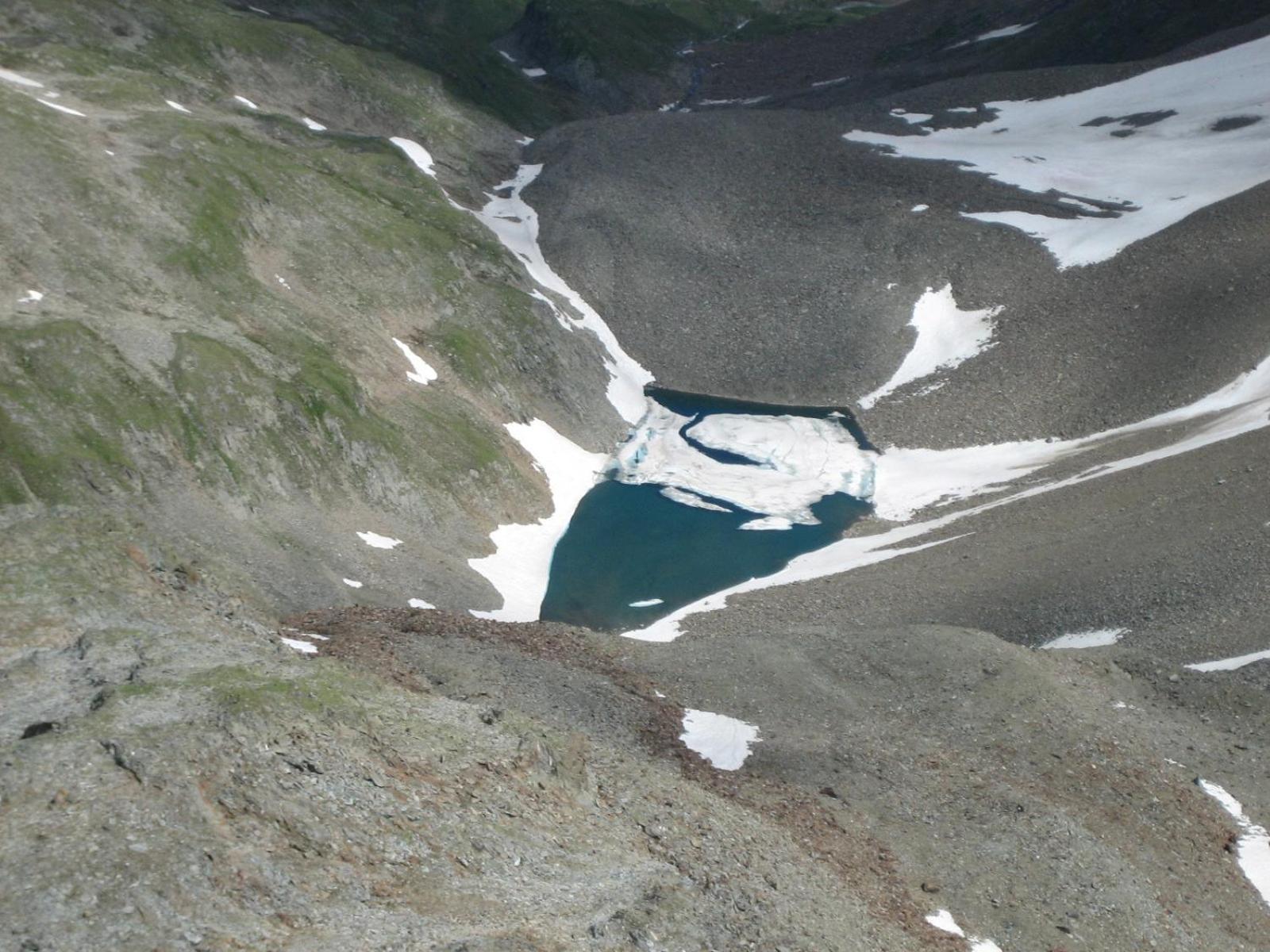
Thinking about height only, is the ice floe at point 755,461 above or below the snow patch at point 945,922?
below

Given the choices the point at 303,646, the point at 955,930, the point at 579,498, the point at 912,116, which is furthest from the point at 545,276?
the point at 955,930

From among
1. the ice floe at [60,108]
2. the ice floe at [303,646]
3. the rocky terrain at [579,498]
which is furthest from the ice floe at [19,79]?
the ice floe at [303,646]

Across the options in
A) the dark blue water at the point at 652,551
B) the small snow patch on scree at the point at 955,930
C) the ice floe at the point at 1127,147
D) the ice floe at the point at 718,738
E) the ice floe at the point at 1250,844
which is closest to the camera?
the small snow patch on scree at the point at 955,930

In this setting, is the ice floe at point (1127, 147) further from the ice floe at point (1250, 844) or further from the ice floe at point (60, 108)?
the ice floe at point (60, 108)

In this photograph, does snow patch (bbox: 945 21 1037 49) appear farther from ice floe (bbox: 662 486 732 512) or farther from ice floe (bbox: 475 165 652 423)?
ice floe (bbox: 662 486 732 512)

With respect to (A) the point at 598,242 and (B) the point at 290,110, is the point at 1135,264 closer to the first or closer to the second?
(A) the point at 598,242

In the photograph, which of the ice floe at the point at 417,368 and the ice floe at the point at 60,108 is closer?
the ice floe at the point at 417,368

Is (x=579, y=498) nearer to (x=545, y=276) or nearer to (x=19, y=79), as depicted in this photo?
(x=545, y=276)

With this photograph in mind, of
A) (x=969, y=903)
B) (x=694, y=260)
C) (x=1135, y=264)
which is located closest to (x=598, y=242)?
(x=694, y=260)
